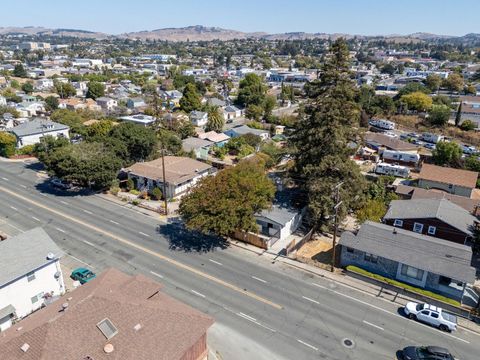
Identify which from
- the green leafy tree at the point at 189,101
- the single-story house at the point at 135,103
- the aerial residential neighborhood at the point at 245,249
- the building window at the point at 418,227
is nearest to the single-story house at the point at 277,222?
the aerial residential neighborhood at the point at 245,249

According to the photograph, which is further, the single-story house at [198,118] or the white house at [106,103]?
the white house at [106,103]

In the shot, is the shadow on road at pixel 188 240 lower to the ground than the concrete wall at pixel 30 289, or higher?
lower

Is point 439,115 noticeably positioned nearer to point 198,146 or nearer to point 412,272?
point 198,146

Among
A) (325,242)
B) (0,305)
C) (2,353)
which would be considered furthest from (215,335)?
(325,242)

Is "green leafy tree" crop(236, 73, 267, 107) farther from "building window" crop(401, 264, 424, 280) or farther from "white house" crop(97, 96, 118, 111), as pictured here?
"building window" crop(401, 264, 424, 280)

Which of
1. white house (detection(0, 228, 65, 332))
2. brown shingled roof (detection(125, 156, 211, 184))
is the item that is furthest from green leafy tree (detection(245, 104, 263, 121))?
white house (detection(0, 228, 65, 332))

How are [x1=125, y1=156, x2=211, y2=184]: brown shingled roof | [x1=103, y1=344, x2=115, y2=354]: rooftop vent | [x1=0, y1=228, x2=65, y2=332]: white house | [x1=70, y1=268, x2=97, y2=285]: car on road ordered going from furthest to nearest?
1. [x1=125, y1=156, x2=211, y2=184]: brown shingled roof
2. [x1=70, y1=268, x2=97, y2=285]: car on road
3. [x1=0, y1=228, x2=65, y2=332]: white house
4. [x1=103, y1=344, x2=115, y2=354]: rooftop vent

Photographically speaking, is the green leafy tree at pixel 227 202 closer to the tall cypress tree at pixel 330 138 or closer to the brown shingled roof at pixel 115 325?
the tall cypress tree at pixel 330 138
